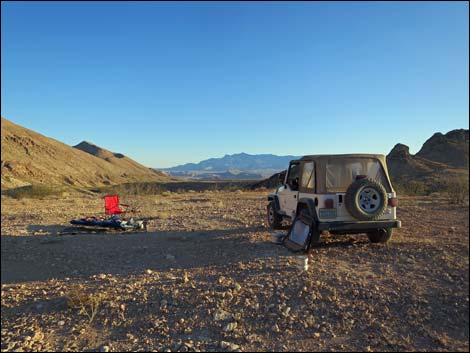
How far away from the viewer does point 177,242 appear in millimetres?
8297

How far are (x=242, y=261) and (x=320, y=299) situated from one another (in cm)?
206

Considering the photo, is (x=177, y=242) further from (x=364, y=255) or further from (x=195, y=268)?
(x=364, y=255)

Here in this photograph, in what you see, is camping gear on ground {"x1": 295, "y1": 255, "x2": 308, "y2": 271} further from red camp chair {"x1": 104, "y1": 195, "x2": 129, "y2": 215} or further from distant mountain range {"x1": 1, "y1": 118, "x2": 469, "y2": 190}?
distant mountain range {"x1": 1, "y1": 118, "x2": 469, "y2": 190}

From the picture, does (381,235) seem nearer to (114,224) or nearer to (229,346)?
(229,346)

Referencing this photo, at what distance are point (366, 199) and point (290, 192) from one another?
80.0 inches

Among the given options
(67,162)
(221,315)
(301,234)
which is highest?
(67,162)

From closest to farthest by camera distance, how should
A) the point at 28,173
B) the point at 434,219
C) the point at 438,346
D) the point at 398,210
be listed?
the point at 438,346 < the point at 434,219 < the point at 398,210 < the point at 28,173

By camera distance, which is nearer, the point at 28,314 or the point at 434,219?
the point at 28,314

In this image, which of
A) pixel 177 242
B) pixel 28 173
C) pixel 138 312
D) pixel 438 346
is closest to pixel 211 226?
pixel 177 242

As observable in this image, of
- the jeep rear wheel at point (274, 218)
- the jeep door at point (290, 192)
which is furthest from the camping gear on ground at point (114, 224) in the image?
the jeep door at point (290, 192)

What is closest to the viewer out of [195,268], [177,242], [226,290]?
[226,290]

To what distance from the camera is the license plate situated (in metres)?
6.68

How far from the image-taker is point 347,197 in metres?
6.55

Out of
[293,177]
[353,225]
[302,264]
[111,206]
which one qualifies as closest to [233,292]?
[302,264]
